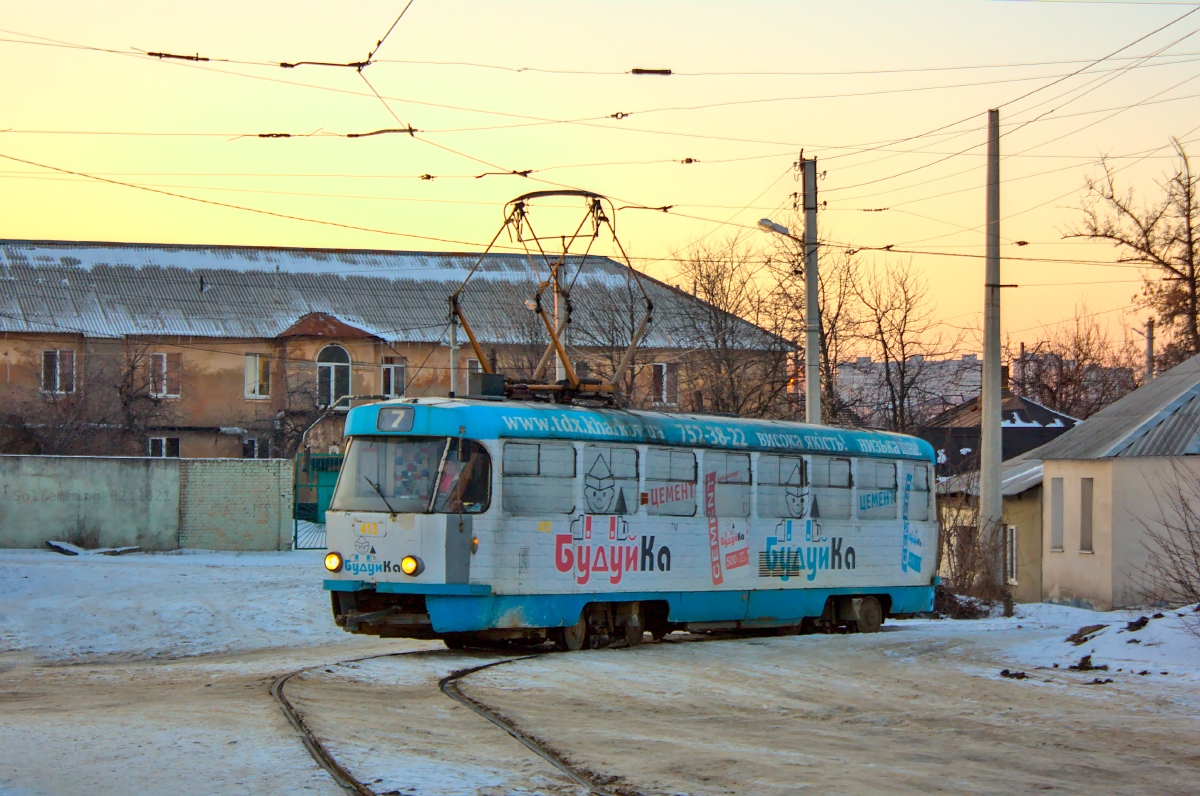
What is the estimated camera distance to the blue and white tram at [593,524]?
45.8 feet

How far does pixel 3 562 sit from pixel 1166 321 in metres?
35.4

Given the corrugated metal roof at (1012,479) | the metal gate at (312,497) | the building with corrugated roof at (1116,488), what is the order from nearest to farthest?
the building with corrugated roof at (1116,488) → the corrugated metal roof at (1012,479) → the metal gate at (312,497)

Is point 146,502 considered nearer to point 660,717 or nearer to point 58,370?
point 58,370

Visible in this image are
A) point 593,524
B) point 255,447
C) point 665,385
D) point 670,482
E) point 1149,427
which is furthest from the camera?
point 255,447

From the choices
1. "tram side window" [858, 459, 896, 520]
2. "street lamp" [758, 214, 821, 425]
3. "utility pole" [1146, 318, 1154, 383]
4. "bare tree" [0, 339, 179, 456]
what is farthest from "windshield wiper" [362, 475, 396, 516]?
"utility pole" [1146, 318, 1154, 383]

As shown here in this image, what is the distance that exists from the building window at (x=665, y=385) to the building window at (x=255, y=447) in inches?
568

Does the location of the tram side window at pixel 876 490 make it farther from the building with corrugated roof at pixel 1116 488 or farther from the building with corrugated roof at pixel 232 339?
the building with corrugated roof at pixel 232 339

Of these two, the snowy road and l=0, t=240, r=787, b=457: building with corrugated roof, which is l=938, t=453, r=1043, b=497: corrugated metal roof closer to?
l=0, t=240, r=787, b=457: building with corrugated roof

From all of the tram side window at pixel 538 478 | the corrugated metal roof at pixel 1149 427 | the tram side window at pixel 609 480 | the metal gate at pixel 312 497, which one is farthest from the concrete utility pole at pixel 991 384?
the metal gate at pixel 312 497

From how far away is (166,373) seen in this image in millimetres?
50219

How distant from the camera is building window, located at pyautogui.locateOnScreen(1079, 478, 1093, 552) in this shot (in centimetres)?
2697

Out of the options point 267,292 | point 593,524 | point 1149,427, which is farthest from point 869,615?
point 267,292

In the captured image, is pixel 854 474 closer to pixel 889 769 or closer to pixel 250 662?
pixel 250 662

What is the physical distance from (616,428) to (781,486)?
10.3 ft
